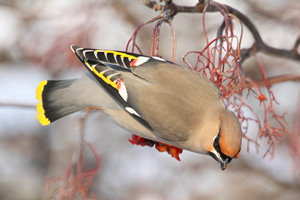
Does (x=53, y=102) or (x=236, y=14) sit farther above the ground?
(x=236, y=14)

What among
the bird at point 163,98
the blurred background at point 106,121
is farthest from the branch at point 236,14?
the blurred background at point 106,121

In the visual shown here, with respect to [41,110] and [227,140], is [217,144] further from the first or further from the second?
[41,110]

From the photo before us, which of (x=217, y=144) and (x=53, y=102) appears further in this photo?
(x=53, y=102)

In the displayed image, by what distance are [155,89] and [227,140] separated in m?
0.54

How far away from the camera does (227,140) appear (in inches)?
93.0

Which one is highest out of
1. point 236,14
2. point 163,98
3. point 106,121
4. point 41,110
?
point 236,14

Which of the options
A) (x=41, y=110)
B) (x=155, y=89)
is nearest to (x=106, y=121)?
(x=41, y=110)

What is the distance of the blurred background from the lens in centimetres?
470

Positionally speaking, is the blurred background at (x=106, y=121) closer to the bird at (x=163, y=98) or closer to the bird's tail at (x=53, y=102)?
the bird's tail at (x=53, y=102)

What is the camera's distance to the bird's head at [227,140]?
235 cm

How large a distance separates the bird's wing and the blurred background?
1.79 metres

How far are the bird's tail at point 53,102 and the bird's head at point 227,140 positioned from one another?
3.28ft

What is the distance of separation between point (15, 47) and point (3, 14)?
2.36 ft

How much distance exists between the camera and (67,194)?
10.5ft
